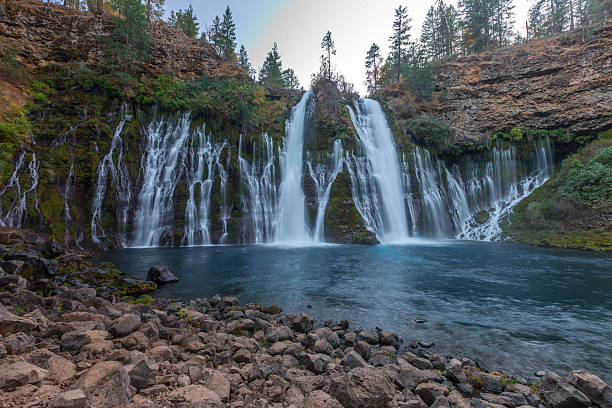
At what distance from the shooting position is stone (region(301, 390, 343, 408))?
84.7 inches

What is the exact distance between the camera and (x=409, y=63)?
2970cm

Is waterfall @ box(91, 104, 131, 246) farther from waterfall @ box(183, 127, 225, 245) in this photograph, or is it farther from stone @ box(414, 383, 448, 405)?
stone @ box(414, 383, 448, 405)

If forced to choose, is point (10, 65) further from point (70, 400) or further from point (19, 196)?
point (70, 400)

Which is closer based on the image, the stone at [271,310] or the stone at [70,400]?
the stone at [70,400]

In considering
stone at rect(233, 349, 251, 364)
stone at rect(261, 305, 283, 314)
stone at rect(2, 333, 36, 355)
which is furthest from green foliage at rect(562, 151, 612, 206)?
stone at rect(2, 333, 36, 355)

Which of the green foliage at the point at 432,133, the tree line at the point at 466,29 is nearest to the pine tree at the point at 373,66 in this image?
the tree line at the point at 466,29

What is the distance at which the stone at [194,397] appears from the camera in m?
1.93

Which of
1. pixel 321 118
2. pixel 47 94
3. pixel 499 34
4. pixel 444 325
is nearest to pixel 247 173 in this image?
pixel 321 118

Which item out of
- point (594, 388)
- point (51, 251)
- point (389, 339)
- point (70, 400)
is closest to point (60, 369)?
point (70, 400)

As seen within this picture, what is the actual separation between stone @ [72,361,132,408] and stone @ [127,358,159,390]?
11 centimetres

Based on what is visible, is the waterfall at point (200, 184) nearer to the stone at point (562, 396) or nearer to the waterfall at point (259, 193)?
the waterfall at point (259, 193)

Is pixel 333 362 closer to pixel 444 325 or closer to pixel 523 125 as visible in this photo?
pixel 444 325

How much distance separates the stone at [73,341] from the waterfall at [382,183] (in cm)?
1684

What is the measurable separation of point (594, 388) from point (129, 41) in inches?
1255
